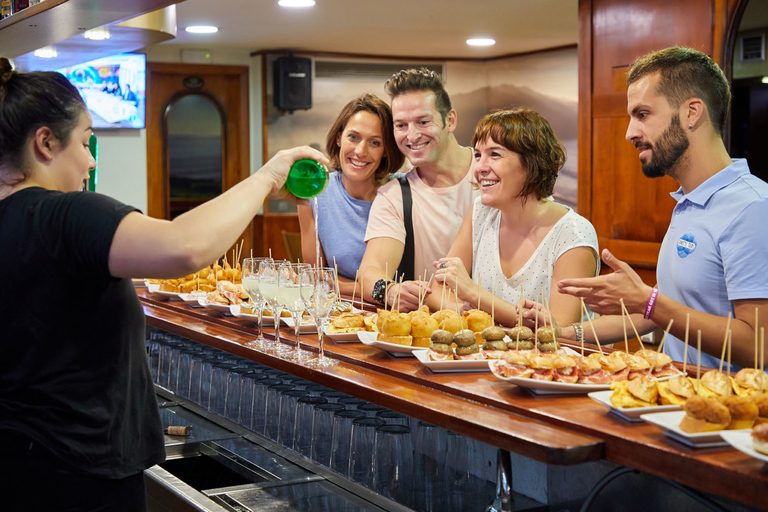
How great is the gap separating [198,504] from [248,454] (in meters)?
0.34

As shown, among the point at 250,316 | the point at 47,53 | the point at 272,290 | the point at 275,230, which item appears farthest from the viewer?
the point at 275,230

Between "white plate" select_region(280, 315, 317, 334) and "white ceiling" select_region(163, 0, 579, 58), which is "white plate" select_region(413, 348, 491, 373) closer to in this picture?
"white plate" select_region(280, 315, 317, 334)

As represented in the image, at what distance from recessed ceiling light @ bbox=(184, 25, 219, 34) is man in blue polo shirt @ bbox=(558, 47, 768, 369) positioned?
6.44 m

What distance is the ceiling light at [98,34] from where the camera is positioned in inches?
152

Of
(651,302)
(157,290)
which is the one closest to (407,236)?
(157,290)

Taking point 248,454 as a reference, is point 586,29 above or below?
above

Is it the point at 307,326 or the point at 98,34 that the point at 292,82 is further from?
the point at 307,326

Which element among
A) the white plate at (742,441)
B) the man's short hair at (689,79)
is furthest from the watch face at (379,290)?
the white plate at (742,441)

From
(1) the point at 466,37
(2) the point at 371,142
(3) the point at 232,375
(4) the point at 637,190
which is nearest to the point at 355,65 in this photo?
(1) the point at 466,37

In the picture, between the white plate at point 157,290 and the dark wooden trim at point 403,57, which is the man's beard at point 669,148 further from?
the dark wooden trim at point 403,57

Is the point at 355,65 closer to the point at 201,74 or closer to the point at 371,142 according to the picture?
the point at 201,74

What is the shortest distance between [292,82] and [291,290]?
801cm

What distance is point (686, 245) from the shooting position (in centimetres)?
239

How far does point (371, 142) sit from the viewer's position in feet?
12.3
